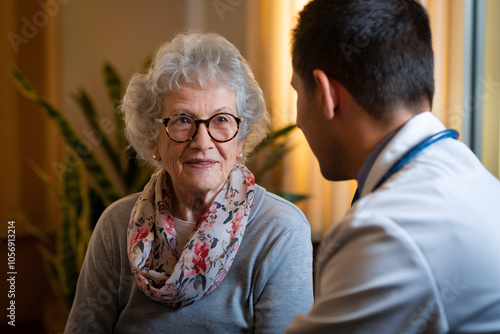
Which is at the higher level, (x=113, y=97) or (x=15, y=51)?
(x=15, y=51)

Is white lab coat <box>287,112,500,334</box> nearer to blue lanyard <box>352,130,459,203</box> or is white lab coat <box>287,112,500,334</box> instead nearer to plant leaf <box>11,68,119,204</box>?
blue lanyard <box>352,130,459,203</box>

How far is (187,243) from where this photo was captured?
146cm

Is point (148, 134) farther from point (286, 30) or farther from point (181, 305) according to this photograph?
point (286, 30)

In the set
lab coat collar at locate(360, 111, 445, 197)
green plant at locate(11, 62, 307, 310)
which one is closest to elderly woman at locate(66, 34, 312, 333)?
lab coat collar at locate(360, 111, 445, 197)

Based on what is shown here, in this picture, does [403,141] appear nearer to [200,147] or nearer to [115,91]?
[200,147]

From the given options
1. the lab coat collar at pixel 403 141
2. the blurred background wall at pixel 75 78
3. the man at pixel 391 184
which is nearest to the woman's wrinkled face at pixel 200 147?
the man at pixel 391 184

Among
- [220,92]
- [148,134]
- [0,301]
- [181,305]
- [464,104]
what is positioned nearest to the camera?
[181,305]

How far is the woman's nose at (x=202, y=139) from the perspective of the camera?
1.48 metres

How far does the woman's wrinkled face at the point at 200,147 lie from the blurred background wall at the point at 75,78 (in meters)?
1.55

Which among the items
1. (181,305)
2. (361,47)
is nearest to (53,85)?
(181,305)

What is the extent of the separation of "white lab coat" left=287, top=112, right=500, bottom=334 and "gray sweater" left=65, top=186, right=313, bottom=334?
0.58 meters

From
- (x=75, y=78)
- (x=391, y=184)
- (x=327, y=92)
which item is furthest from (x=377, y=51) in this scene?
(x=75, y=78)

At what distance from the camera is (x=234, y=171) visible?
161 centimetres

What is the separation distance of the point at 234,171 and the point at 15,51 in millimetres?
2205
